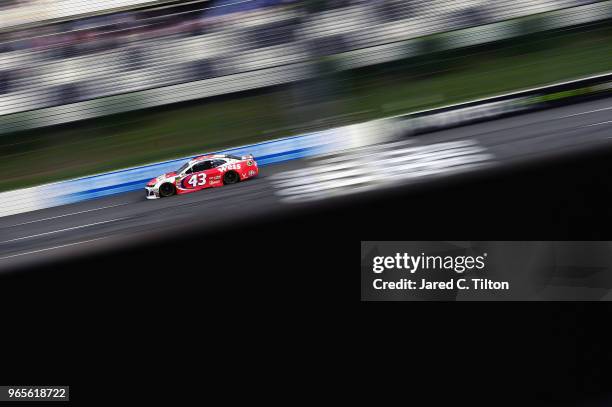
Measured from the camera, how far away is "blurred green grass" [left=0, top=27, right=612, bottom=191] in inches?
801

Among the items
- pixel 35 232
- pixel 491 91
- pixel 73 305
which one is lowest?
pixel 73 305

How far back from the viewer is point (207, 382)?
9.19m

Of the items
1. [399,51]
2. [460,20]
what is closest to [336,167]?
[399,51]

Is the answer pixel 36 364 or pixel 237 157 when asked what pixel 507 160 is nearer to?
pixel 237 157

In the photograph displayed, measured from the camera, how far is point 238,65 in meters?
21.5

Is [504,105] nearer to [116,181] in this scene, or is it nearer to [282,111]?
[282,111]

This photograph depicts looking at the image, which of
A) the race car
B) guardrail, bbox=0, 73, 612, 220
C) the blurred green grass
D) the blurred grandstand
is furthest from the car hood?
the blurred grandstand

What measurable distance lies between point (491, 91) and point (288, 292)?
12987 mm

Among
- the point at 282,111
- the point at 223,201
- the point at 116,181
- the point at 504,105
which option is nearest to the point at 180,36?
the point at 282,111

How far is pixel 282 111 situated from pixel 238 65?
2.03 meters

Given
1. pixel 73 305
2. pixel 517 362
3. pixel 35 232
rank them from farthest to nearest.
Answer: pixel 35 232
pixel 73 305
pixel 517 362

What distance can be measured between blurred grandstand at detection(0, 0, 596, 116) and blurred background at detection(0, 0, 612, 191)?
1.4 inches

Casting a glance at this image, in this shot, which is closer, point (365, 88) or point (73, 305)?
point (73, 305)

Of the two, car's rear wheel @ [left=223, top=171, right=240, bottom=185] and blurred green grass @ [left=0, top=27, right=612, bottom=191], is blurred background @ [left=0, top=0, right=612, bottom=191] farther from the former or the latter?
car's rear wheel @ [left=223, top=171, right=240, bottom=185]
